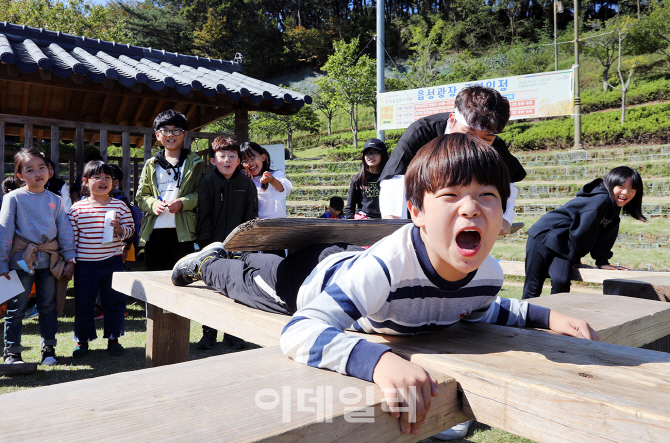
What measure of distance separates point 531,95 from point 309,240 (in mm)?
14674

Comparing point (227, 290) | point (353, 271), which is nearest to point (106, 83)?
point (227, 290)

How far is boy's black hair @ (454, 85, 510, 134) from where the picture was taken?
6.64 feet

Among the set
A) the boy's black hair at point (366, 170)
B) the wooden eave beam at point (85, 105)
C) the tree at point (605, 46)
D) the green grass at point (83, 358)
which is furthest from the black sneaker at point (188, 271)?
the tree at point (605, 46)

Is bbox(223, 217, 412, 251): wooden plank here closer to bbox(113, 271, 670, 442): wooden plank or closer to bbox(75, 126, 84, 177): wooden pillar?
bbox(113, 271, 670, 442): wooden plank

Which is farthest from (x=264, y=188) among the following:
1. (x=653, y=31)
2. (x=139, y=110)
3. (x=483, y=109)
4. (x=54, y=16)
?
(x=653, y=31)

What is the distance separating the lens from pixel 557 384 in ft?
3.29

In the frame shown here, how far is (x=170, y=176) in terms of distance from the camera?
3967 mm

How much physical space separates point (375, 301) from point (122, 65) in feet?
17.9

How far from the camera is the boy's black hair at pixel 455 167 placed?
1.21m

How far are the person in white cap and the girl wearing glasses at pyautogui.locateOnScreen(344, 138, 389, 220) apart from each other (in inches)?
88.8

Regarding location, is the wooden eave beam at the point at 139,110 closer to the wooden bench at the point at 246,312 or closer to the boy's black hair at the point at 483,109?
the wooden bench at the point at 246,312

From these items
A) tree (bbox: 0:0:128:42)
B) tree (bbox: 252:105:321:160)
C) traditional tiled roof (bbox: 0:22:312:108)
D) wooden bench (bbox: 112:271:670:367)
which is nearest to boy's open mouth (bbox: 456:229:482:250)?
wooden bench (bbox: 112:271:670:367)

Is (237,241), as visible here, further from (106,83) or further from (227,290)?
(106,83)

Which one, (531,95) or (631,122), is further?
(631,122)
